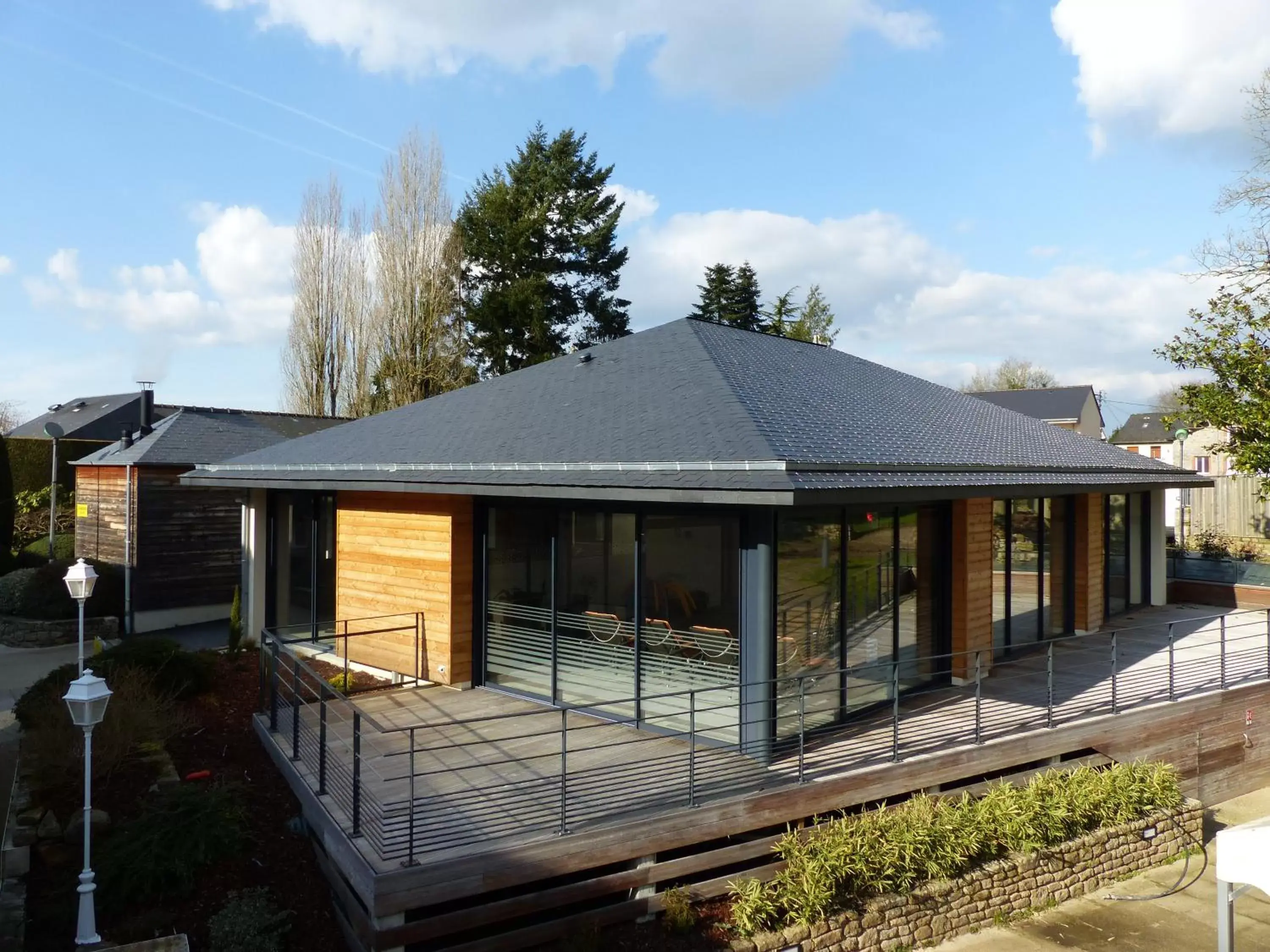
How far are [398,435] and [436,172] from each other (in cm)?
2542

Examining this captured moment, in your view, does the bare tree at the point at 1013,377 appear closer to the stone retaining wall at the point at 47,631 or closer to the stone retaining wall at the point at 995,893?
the stone retaining wall at the point at 995,893

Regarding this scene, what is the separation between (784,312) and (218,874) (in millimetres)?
37483

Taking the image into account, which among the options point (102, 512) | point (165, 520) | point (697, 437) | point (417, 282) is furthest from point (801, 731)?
point (417, 282)

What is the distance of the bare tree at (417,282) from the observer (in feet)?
112

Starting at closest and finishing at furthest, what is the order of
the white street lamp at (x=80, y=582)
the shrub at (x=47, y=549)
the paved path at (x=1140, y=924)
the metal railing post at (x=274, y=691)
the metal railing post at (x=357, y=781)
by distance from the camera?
the metal railing post at (x=357, y=781)
the paved path at (x=1140, y=924)
the metal railing post at (x=274, y=691)
the white street lamp at (x=80, y=582)
the shrub at (x=47, y=549)

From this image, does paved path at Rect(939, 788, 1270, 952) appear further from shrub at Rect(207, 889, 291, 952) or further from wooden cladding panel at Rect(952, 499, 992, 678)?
shrub at Rect(207, 889, 291, 952)

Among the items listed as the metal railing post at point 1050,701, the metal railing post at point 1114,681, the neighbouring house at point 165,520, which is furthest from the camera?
the neighbouring house at point 165,520

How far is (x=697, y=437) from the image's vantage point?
889 cm

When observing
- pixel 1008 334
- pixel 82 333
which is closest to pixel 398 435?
pixel 82 333

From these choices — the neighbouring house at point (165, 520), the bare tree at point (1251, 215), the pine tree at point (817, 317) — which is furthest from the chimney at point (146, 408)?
the pine tree at point (817, 317)

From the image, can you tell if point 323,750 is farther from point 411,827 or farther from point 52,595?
point 52,595

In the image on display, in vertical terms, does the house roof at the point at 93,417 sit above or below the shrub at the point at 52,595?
above

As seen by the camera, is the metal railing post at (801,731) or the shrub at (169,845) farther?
the metal railing post at (801,731)

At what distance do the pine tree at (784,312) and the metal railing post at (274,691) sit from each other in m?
34.2
